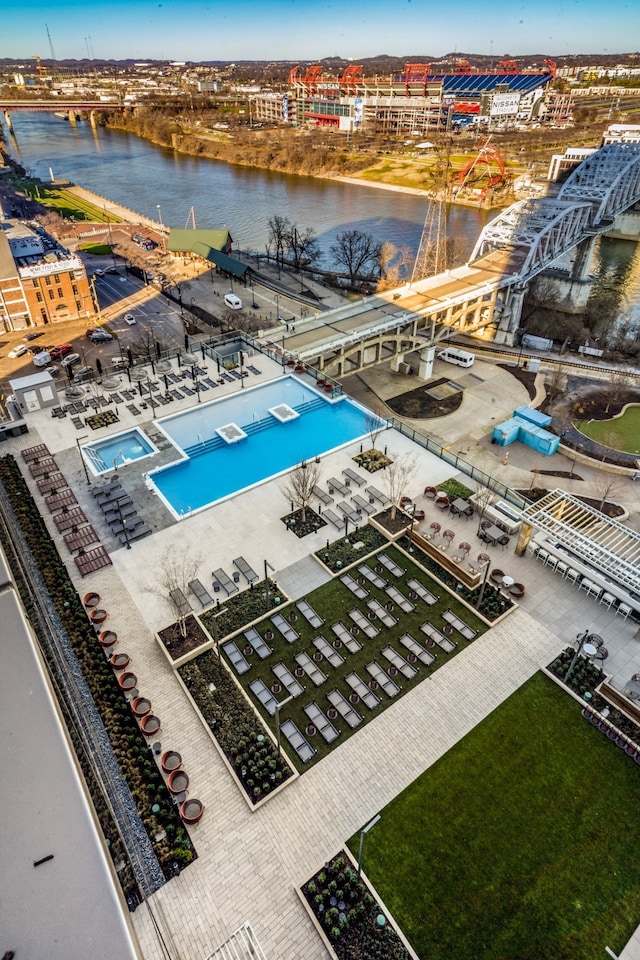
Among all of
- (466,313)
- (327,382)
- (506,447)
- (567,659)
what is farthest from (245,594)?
(466,313)

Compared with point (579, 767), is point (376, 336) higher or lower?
higher

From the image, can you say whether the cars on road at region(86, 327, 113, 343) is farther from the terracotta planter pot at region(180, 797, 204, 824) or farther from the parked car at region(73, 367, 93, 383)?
the terracotta planter pot at region(180, 797, 204, 824)

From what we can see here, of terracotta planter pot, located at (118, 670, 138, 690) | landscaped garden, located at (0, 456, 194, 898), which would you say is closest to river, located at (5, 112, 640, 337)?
terracotta planter pot, located at (118, 670, 138, 690)

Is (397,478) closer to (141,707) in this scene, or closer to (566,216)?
(141,707)

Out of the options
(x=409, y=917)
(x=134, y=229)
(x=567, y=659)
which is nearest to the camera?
(x=409, y=917)

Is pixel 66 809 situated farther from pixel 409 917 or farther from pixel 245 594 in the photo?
pixel 245 594

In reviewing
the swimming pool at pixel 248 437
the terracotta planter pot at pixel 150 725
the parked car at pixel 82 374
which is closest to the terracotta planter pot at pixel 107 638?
the terracotta planter pot at pixel 150 725

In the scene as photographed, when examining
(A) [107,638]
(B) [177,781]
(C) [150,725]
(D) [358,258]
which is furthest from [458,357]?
(B) [177,781]
